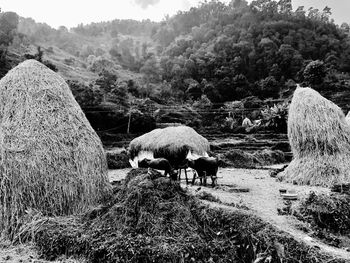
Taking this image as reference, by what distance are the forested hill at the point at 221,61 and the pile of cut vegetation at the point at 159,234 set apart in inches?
904

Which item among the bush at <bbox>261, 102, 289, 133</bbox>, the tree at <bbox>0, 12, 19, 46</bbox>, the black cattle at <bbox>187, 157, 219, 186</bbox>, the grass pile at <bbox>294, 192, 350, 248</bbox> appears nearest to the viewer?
the grass pile at <bbox>294, 192, 350, 248</bbox>

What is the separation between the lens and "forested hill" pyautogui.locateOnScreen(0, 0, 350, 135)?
42750 mm

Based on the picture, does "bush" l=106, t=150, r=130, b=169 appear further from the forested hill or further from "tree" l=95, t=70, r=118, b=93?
"tree" l=95, t=70, r=118, b=93

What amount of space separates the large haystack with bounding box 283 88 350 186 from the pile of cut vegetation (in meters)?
4.78

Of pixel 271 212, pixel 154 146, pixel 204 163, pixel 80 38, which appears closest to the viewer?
pixel 271 212

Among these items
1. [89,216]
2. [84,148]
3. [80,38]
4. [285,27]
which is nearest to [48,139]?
[84,148]

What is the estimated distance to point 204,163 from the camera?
29.6 feet

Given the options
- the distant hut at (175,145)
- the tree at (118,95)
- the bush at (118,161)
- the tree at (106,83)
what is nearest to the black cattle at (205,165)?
the distant hut at (175,145)

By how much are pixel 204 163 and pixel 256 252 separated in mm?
4369

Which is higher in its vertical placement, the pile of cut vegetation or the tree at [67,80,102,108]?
the tree at [67,80,102,108]

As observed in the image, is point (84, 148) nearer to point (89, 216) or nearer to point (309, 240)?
point (89, 216)

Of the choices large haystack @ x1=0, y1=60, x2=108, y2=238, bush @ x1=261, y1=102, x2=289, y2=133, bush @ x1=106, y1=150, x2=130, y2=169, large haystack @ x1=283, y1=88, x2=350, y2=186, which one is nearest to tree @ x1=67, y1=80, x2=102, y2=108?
bush @ x1=106, y1=150, x2=130, y2=169

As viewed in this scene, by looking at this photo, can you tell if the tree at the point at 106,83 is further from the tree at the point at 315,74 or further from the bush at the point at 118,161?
the tree at the point at 315,74

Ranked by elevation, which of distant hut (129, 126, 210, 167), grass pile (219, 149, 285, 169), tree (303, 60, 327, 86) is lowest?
grass pile (219, 149, 285, 169)
